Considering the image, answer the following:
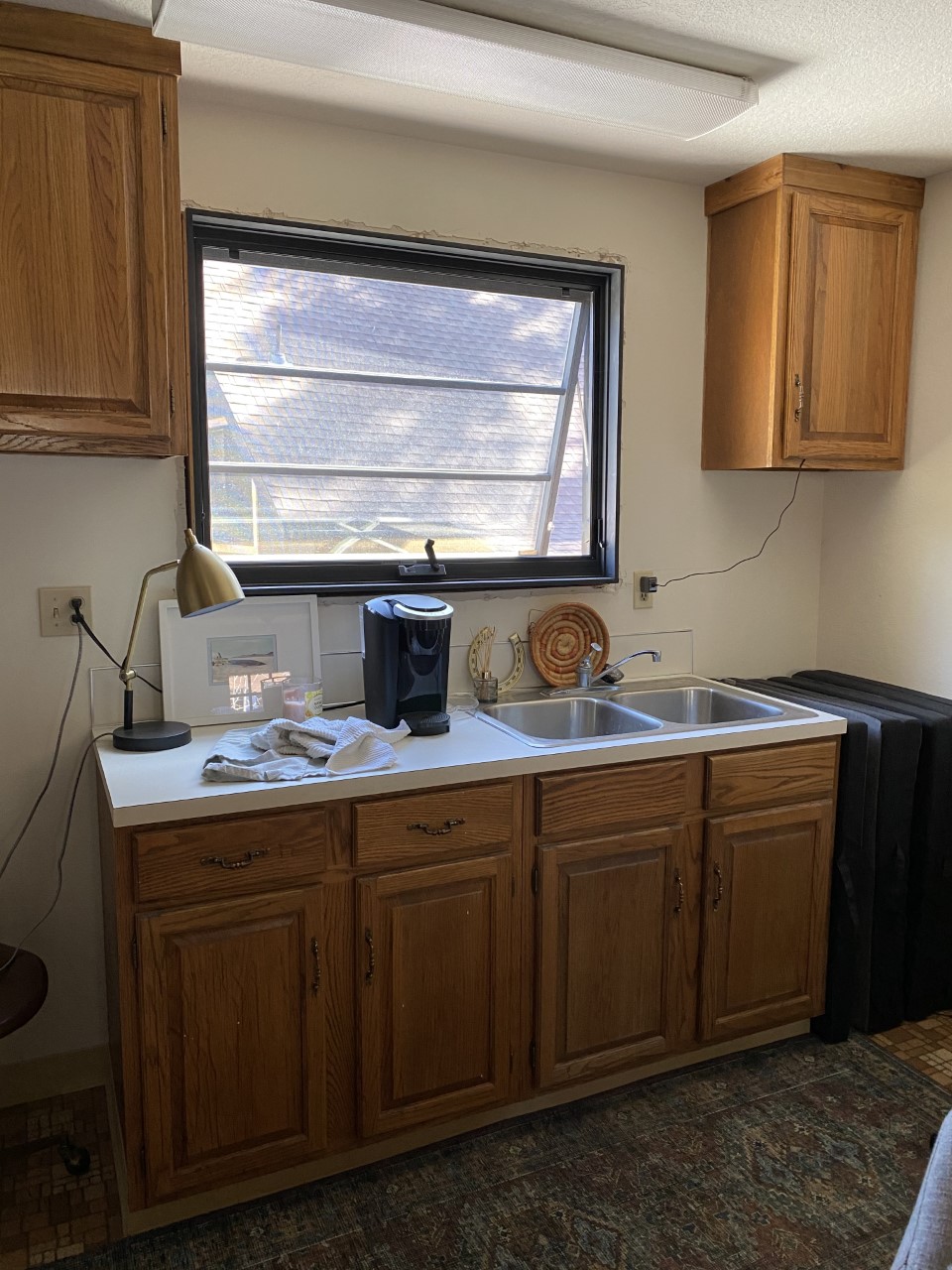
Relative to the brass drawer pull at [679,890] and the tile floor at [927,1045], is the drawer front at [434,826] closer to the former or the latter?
the brass drawer pull at [679,890]

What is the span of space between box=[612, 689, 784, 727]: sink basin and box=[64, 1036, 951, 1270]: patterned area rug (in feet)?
3.16

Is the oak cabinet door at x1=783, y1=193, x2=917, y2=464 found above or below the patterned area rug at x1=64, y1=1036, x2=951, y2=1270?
above

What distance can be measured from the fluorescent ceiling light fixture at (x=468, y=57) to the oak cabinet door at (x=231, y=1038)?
1645mm

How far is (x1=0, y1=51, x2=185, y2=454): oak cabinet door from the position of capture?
5.72ft

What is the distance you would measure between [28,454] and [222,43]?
0.94m

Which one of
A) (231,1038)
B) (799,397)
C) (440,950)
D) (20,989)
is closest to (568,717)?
(440,950)

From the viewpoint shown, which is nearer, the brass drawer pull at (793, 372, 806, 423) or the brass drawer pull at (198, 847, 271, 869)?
the brass drawer pull at (198, 847, 271, 869)

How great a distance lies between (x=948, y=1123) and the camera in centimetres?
96

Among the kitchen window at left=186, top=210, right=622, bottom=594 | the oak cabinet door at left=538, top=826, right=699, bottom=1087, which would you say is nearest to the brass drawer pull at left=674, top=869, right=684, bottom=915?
the oak cabinet door at left=538, top=826, right=699, bottom=1087

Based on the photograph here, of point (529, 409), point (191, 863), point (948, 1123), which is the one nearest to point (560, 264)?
point (529, 409)

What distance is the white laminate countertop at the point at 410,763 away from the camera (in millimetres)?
1739

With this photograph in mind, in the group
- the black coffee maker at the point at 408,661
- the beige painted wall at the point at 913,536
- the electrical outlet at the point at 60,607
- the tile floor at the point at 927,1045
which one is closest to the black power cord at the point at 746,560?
the beige painted wall at the point at 913,536

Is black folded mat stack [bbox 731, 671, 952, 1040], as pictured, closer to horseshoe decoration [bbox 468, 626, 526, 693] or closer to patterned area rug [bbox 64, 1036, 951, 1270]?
patterned area rug [bbox 64, 1036, 951, 1270]

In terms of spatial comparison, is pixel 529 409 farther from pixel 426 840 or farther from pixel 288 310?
pixel 426 840
